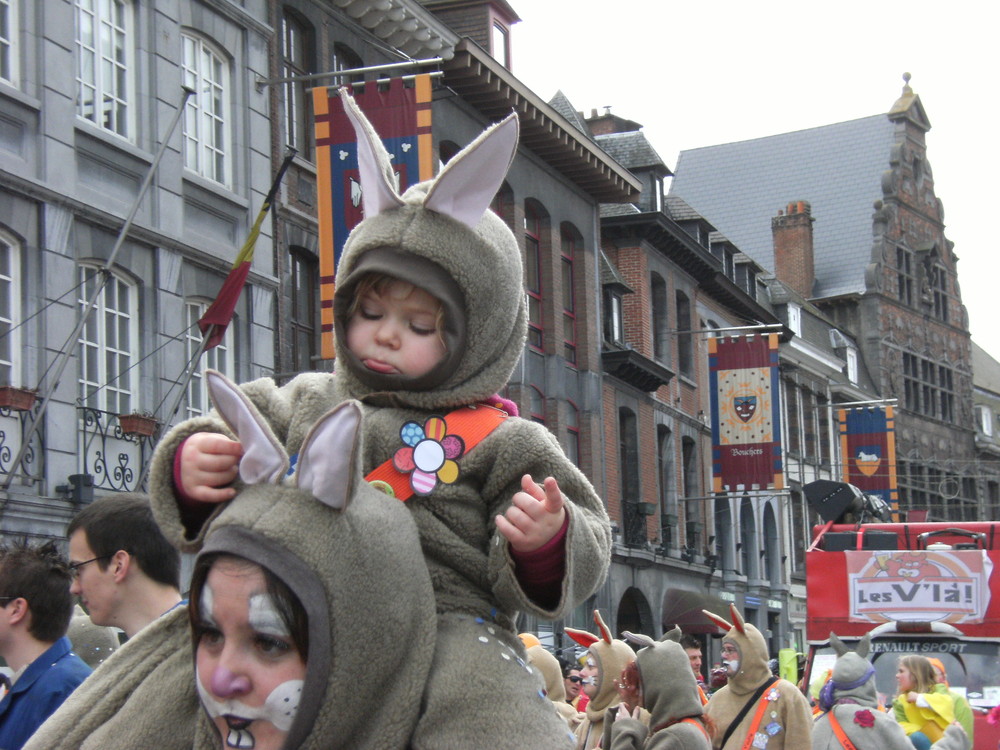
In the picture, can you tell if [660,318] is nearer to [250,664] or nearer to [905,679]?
[905,679]

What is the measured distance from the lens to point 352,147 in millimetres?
19047

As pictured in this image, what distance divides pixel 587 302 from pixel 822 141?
101 feet

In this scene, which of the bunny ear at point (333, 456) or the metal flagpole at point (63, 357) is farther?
the metal flagpole at point (63, 357)

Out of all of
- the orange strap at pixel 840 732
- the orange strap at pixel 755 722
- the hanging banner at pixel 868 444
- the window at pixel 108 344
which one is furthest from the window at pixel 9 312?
the hanging banner at pixel 868 444

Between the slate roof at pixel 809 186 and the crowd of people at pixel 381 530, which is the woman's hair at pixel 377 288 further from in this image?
the slate roof at pixel 809 186

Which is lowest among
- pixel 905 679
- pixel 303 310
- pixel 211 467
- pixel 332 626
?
pixel 905 679

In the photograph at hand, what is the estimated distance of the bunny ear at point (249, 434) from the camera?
3.02 metres

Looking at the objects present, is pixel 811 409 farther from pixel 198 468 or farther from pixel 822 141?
pixel 198 468

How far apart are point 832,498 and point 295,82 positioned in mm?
10491

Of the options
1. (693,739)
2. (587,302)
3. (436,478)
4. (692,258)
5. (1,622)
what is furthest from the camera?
(692,258)

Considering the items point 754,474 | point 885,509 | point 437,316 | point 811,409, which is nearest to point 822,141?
point 811,409

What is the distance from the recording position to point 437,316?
139 inches

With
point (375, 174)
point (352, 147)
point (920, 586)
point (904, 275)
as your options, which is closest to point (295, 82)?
point (352, 147)

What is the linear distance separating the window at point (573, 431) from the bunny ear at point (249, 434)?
3038cm
